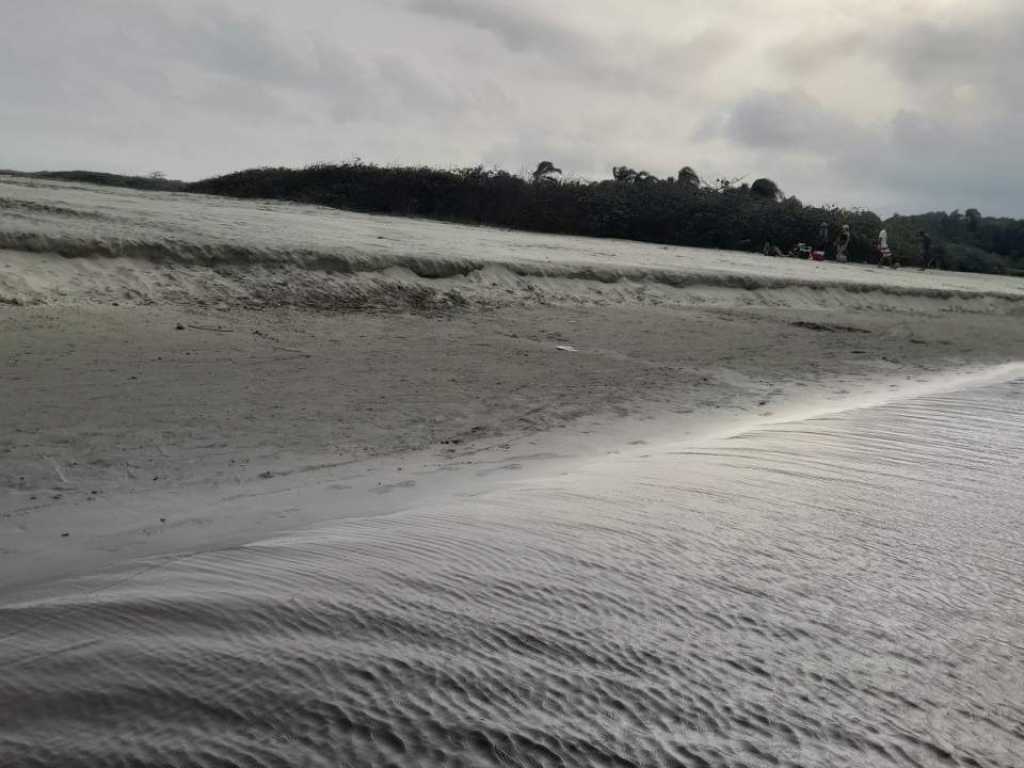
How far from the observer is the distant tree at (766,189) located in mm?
27219

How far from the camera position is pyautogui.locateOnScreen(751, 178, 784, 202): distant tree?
89.3 feet

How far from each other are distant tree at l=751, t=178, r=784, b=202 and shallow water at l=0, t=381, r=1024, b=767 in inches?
1019

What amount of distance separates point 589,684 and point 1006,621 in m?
1.00

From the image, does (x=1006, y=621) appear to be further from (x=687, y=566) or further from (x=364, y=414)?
(x=364, y=414)

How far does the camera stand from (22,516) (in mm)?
2602

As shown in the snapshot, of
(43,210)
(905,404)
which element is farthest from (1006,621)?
(43,210)

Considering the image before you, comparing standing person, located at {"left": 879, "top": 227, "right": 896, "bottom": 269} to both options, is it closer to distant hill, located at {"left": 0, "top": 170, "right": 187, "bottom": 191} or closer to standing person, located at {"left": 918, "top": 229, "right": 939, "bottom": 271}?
standing person, located at {"left": 918, "top": 229, "right": 939, "bottom": 271}

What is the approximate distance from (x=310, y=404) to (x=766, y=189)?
2578cm

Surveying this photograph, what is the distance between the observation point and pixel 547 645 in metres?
1.62

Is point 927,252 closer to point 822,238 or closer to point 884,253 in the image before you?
point 884,253

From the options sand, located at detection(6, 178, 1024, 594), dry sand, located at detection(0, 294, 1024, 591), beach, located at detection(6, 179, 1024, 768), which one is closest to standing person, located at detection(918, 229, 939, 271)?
sand, located at detection(6, 178, 1024, 594)

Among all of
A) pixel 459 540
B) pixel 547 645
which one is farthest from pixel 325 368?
pixel 547 645

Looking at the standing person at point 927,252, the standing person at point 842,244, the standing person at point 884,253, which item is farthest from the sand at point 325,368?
the standing person at point 927,252

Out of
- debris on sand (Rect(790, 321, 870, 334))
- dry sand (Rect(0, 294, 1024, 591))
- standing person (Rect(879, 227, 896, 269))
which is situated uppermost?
standing person (Rect(879, 227, 896, 269))
